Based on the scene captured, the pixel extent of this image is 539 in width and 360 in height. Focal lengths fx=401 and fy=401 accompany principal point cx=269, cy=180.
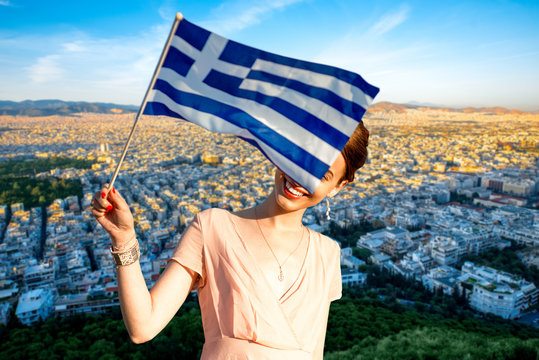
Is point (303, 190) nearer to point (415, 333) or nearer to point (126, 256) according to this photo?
point (126, 256)

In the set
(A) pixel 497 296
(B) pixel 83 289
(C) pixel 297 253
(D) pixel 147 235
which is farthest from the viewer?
(D) pixel 147 235

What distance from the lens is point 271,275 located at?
104 cm

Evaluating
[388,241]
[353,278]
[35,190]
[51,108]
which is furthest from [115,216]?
[51,108]

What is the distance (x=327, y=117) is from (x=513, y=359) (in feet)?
22.4

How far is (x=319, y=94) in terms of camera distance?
1.01m

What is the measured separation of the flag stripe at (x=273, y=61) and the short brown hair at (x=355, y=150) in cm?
12

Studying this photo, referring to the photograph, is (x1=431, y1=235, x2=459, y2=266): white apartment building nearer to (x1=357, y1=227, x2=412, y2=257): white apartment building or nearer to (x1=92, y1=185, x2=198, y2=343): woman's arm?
(x1=357, y1=227, x2=412, y2=257): white apartment building

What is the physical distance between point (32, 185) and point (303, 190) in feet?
88.3

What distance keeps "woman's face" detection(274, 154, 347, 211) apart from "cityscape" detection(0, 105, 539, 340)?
10729 millimetres

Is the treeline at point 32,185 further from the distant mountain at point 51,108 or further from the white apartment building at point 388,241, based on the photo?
the distant mountain at point 51,108

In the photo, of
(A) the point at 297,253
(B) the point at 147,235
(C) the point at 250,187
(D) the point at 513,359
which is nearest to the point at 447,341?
(D) the point at 513,359

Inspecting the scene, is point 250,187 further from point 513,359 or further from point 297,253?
point 297,253

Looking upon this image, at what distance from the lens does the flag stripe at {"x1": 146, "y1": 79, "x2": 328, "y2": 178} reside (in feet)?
3.08

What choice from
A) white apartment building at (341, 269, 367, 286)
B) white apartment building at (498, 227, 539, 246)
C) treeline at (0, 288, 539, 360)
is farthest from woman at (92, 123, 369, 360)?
white apartment building at (498, 227, 539, 246)
